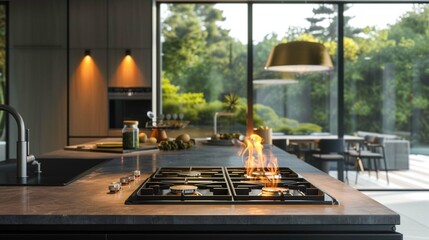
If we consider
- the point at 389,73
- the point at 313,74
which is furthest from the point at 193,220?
the point at 389,73

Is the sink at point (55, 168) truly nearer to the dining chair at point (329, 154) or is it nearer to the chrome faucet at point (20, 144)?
the chrome faucet at point (20, 144)

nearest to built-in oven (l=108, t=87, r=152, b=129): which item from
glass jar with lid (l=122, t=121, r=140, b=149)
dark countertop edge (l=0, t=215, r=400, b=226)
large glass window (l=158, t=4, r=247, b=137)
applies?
large glass window (l=158, t=4, r=247, b=137)

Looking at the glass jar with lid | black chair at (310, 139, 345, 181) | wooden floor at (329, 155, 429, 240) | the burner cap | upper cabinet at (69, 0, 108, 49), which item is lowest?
wooden floor at (329, 155, 429, 240)

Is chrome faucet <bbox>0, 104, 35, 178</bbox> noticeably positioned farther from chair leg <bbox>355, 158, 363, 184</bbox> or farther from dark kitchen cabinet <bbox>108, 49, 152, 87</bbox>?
chair leg <bbox>355, 158, 363, 184</bbox>

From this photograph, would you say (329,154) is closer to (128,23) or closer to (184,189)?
(128,23)

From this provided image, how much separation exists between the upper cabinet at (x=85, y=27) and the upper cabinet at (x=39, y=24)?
11cm

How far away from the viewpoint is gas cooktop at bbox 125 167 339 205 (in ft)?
4.52

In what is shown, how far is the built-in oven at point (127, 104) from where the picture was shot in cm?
583

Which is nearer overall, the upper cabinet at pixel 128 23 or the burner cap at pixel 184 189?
the burner cap at pixel 184 189

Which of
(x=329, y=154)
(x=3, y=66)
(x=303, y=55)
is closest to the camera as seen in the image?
(x=303, y=55)

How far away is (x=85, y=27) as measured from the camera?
585 centimetres

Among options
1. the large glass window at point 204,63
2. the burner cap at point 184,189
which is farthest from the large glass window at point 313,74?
the burner cap at point 184,189

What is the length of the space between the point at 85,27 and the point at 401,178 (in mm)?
4863

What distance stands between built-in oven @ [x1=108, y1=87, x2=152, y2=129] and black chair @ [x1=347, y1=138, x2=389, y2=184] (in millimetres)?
2996
